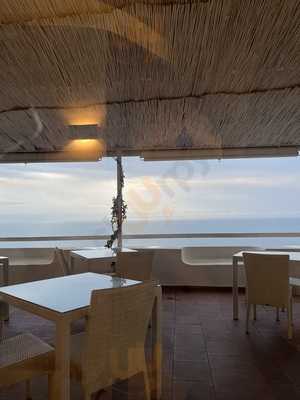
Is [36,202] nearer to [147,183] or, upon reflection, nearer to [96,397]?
[147,183]

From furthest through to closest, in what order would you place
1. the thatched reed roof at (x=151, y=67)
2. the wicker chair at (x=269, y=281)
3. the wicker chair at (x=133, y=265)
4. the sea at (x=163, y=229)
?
1. the sea at (x=163, y=229)
2. the wicker chair at (x=133, y=265)
3. the wicker chair at (x=269, y=281)
4. the thatched reed roof at (x=151, y=67)

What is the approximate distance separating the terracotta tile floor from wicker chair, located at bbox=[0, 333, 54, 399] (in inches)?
23.6

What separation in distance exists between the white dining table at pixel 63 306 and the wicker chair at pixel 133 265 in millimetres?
938

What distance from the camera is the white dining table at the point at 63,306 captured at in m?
1.53

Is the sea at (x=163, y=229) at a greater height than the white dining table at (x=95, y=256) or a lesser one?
greater

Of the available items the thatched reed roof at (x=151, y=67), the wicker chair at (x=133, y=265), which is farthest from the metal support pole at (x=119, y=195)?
the wicker chair at (x=133, y=265)

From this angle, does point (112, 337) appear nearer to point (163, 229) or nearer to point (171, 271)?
point (171, 271)

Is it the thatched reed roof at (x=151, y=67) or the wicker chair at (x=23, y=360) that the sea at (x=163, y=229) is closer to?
the thatched reed roof at (x=151, y=67)

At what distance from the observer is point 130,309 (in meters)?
1.63

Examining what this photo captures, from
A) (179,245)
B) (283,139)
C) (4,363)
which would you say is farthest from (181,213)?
(4,363)

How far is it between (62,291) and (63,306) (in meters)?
0.32

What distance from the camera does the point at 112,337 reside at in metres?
1.60

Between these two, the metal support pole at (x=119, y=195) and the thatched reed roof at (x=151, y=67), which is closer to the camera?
the thatched reed roof at (x=151, y=67)

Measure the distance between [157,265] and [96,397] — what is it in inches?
119
